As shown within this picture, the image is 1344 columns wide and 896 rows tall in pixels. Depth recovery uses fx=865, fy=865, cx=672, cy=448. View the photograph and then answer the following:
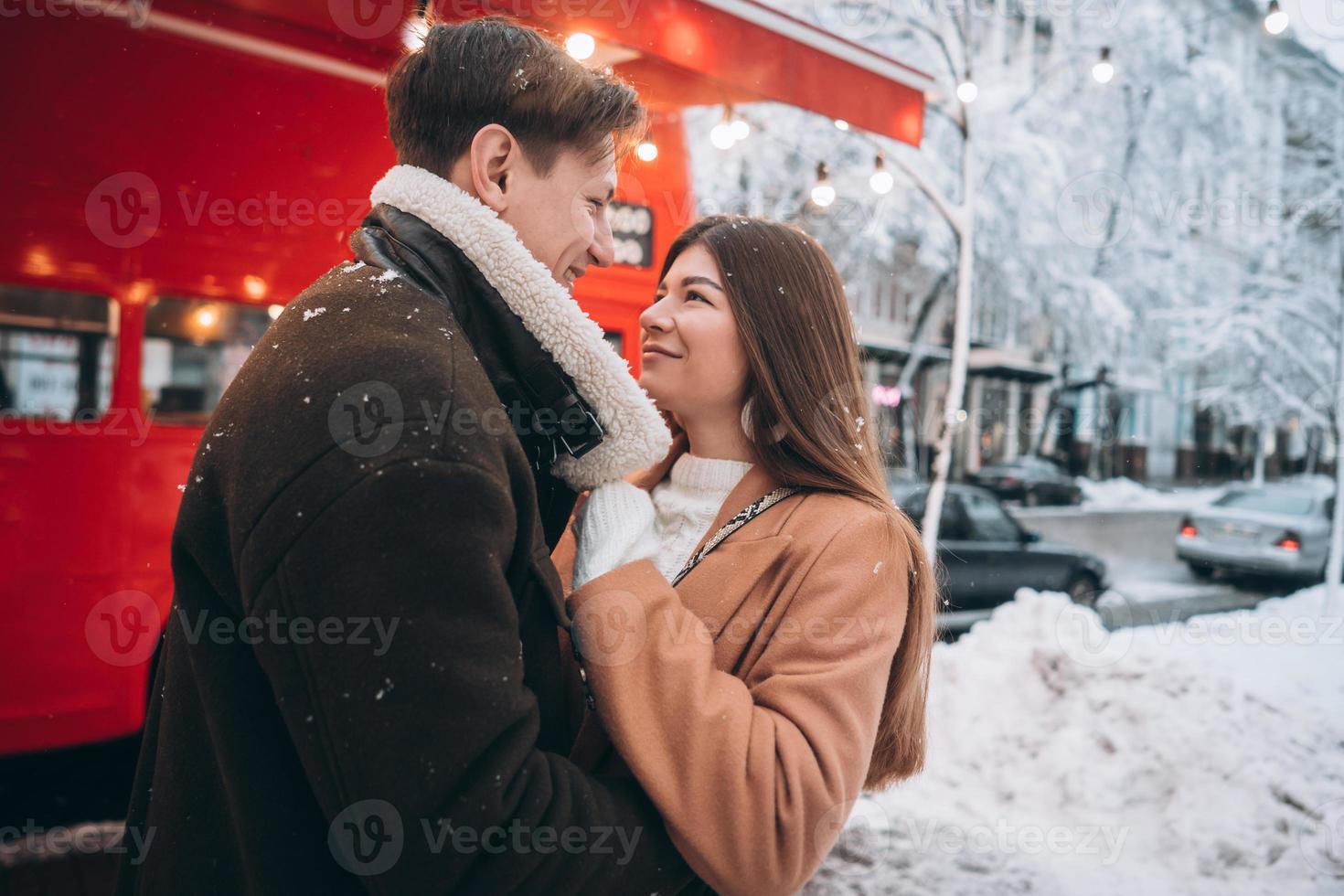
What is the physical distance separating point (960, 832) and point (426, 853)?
154 inches

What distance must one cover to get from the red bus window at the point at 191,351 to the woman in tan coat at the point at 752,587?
2704 mm

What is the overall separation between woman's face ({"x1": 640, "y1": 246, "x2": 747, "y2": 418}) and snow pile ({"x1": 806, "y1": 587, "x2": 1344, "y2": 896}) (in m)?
2.58

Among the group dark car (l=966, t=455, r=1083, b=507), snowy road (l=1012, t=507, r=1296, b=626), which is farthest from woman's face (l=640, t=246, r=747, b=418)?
dark car (l=966, t=455, r=1083, b=507)

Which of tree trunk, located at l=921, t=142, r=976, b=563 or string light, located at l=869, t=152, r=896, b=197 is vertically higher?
string light, located at l=869, t=152, r=896, b=197

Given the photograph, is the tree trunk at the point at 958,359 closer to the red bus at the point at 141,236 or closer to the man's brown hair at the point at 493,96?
the red bus at the point at 141,236

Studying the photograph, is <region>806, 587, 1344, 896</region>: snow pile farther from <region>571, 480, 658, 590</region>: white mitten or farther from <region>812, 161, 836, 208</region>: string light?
<region>812, 161, 836, 208</region>: string light

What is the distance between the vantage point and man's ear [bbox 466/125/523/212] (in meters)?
1.34

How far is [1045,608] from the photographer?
19.8ft

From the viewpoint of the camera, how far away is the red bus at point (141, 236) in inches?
146

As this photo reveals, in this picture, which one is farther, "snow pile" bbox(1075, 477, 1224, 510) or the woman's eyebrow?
"snow pile" bbox(1075, 477, 1224, 510)

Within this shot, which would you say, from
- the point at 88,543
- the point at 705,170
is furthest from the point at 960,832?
the point at 705,170

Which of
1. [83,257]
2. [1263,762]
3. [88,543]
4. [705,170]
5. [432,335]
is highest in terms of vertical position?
[705,170]

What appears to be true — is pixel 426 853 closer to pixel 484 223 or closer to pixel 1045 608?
pixel 484 223

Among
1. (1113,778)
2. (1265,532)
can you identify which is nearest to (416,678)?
(1113,778)
